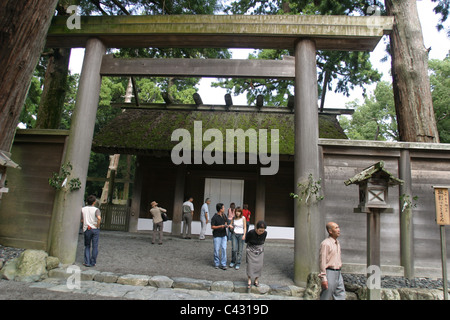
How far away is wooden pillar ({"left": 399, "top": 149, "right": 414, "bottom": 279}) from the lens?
5379 mm

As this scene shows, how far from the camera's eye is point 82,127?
6.26m

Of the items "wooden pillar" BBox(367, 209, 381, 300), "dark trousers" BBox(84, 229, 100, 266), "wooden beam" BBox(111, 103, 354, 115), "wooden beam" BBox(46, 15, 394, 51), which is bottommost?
"dark trousers" BBox(84, 229, 100, 266)

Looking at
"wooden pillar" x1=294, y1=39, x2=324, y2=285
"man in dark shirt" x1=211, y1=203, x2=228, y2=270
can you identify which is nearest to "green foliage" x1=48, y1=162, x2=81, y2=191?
"man in dark shirt" x1=211, y1=203, x2=228, y2=270

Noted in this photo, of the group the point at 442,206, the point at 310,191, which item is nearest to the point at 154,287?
the point at 310,191

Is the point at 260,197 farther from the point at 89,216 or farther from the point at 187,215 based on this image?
the point at 89,216

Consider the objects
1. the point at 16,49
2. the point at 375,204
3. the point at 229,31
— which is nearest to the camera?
the point at 375,204

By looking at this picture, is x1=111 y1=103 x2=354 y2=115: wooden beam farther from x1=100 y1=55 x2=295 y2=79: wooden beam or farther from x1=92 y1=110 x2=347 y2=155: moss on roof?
x1=100 y1=55 x2=295 y2=79: wooden beam

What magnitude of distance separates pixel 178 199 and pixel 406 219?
8.20m

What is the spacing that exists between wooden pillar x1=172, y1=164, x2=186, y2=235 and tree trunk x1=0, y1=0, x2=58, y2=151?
6.70 m

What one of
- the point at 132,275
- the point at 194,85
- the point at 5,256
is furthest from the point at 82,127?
the point at 194,85

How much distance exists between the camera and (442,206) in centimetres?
466

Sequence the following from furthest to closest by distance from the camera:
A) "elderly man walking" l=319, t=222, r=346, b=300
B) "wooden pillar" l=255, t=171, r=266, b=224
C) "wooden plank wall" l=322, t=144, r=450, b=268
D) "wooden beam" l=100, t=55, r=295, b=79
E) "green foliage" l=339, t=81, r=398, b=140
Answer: "green foliage" l=339, t=81, r=398, b=140 → "wooden pillar" l=255, t=171, r=266, b=224 → "wooden beam" l=100, t=55, r=295, b=79 → "wooden plank wall" l=322, t=144, r=450, b=268 → "elderly man walking" l=319, t=222, r=346, b=300

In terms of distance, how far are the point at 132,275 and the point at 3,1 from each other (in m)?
5.30
